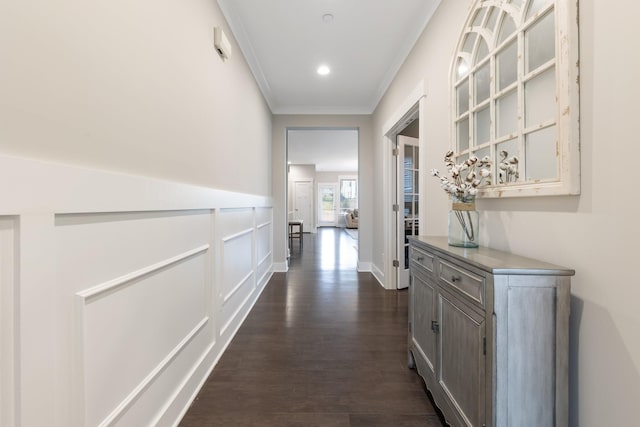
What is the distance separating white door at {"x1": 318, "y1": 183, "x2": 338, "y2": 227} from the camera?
40.5 feet

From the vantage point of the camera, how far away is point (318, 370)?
6.05ft

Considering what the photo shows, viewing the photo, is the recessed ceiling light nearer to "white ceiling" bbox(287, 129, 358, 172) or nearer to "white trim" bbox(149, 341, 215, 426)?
"white ceiling" bbox(287, 129, 358, 172)

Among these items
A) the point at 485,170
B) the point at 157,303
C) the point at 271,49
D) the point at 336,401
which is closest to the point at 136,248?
the point at 157,303

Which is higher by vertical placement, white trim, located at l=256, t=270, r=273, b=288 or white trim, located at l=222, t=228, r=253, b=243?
white trim, located at l=222, t=228, r=253, b=243

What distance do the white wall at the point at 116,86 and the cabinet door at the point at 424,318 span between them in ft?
4.71

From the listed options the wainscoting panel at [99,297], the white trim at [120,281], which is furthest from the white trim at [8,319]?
the white trim at [120,281]

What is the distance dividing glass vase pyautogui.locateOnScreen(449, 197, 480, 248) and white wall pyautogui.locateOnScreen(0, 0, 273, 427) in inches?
55.8

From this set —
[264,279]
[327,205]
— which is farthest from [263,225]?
[327,205]

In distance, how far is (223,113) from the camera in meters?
2.11

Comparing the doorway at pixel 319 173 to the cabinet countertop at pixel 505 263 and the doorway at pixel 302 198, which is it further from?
the cabinet countertop at pixel 505 263

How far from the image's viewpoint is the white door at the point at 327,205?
12352mm

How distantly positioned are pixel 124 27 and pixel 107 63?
187 millimetres

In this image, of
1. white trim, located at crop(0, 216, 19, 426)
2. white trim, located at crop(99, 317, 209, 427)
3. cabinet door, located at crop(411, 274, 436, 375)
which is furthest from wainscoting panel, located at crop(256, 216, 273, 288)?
white trim, located at crop(0, 216, 19, 426)

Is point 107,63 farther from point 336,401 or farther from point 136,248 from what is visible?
point 336,401
